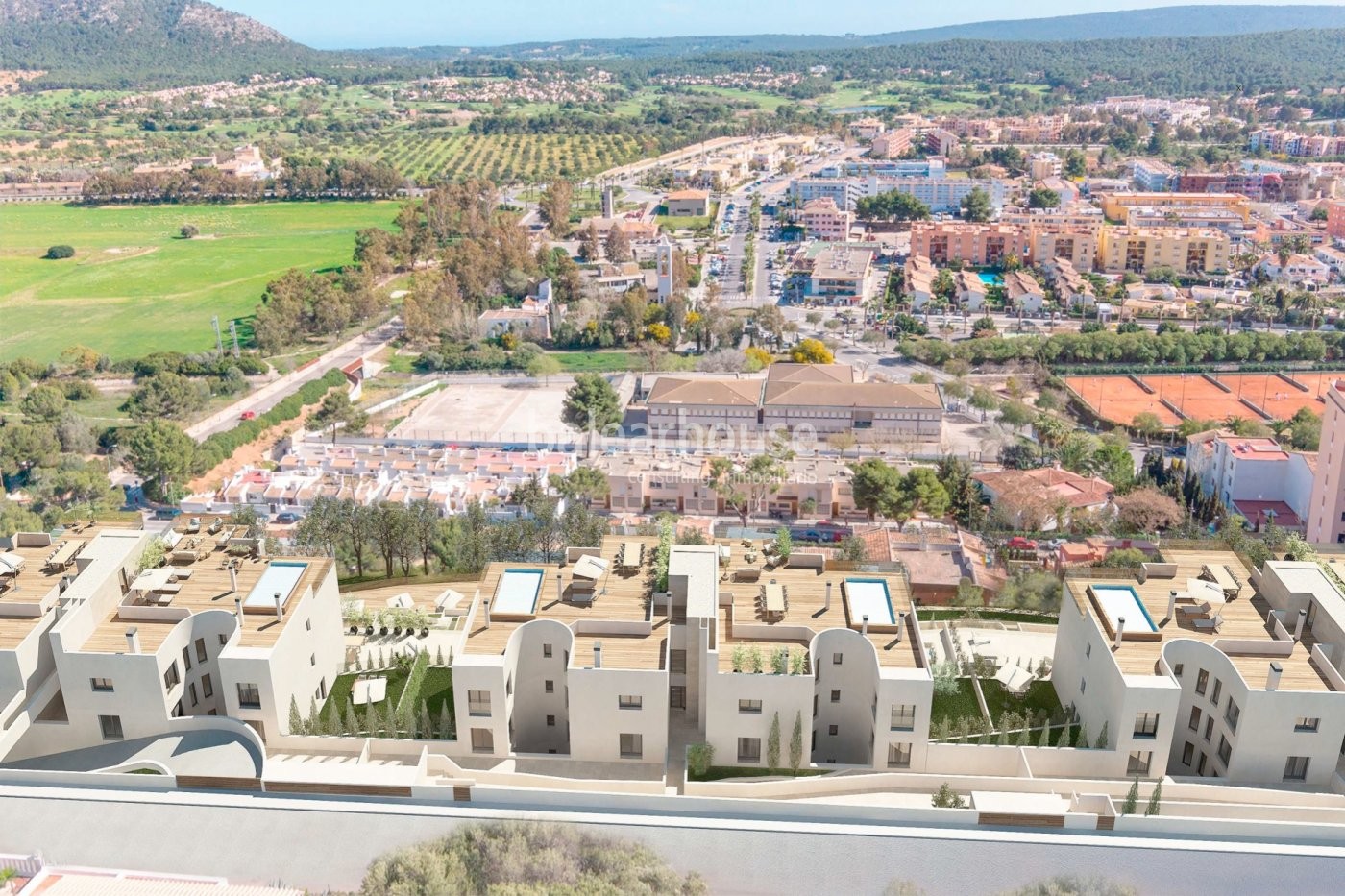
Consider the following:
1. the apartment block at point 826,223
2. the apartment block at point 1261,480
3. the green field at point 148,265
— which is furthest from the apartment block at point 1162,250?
the green field at point 148,265

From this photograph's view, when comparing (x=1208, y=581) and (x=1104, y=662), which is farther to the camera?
(x=1208, y=581)

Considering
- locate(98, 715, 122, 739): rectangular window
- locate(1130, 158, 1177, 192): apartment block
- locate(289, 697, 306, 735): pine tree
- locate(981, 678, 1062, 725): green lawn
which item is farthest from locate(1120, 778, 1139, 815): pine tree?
locate(1130, 158, 1177, 192): apartment block

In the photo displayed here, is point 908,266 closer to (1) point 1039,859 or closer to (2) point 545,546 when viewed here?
(2) point 545,546

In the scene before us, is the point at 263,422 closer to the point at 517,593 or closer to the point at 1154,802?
the point at 517,593

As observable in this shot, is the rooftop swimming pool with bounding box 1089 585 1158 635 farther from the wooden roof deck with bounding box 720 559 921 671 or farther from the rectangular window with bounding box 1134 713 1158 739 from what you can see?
the wooden roof deck with bounding box 720 559 921 671

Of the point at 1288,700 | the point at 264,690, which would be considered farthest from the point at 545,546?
the point at 1288,700

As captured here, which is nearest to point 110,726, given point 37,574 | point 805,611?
point 37,574
